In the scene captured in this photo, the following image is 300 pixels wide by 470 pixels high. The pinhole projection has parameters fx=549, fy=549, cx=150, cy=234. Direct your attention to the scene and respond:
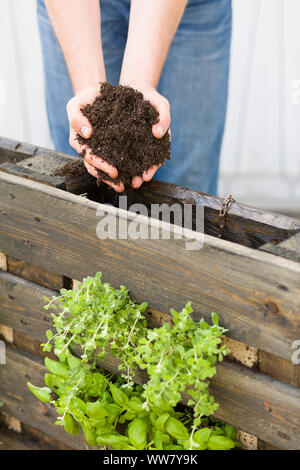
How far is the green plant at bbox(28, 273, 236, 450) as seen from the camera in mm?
920

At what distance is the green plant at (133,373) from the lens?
0.92m

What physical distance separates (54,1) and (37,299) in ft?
2.36

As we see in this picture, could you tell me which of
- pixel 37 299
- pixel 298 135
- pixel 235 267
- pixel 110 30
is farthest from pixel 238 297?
pixel 298 135

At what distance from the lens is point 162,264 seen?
101cm

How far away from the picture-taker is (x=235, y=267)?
0.93 m

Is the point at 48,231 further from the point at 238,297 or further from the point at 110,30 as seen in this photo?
the point at 110,30

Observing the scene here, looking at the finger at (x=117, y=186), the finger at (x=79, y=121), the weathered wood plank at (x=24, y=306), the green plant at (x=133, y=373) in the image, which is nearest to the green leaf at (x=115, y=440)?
the green plant at (x=133, y=373)

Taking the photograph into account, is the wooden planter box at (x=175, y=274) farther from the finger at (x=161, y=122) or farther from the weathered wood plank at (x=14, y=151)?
the finger at (x=161, y=122)

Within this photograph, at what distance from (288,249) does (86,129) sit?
492 mm

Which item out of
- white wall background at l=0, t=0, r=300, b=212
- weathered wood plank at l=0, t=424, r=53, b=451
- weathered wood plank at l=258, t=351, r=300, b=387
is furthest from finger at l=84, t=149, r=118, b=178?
white wall background at l=0, t=0, r=300, b=212
